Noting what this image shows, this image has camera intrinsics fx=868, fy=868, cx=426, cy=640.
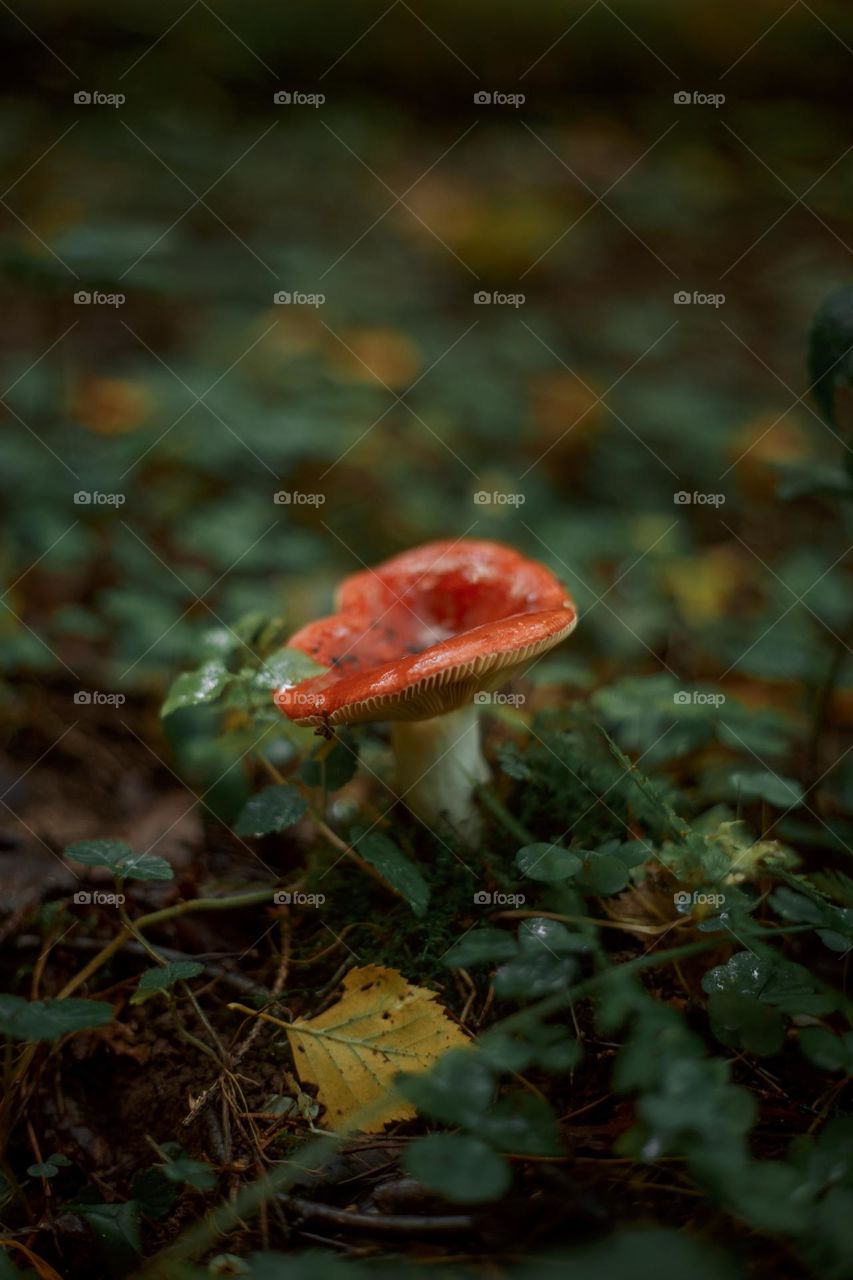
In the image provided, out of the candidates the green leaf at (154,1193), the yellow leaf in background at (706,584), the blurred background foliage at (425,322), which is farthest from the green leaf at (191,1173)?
the yellow leaf in background at (706,584)

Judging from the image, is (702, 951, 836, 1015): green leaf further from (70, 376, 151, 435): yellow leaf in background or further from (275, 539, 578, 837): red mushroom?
(70, 376, 151, 435): yellow leaf in background

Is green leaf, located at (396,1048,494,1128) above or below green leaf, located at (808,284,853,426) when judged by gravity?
below

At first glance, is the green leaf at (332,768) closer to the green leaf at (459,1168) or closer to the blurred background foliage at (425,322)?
the blurred background foliage at (425,322)

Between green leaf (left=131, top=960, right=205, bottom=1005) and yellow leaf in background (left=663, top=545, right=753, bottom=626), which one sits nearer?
green leaf (left=131, top=960, right=205, bottom=1005)

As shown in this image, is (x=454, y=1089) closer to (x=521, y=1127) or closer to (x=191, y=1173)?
(x=521, y=1127)

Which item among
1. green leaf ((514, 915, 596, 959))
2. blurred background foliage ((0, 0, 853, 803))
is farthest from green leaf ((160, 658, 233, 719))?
blurred background foliage ((0, 0, 853, 803))

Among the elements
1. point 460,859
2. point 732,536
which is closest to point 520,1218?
point 460,859

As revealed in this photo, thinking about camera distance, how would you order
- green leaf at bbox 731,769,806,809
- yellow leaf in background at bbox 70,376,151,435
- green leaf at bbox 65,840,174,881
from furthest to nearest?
yellow leaf in background at bbox 70,376,151,435
green leaf at bbox 731,769,806,809
green leaf at bbox 65,840,174,881
